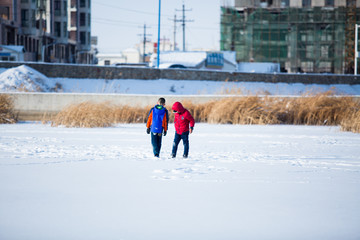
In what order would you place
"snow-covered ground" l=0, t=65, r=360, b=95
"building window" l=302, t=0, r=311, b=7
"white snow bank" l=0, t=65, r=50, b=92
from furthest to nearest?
"building window" l=302, t=0, r=311, b=7 < "snow-covered ground" l=0, t=65, r=360, b=95 < "white snow bank" l=0, t=65, r=50, b=92

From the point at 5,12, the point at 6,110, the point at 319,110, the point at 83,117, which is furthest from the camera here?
the point at 5,12

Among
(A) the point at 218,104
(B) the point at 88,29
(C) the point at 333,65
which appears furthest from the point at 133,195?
(B) the point at 88,29

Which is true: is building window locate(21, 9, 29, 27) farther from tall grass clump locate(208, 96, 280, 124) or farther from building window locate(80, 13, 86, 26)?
tall grass clump locate(208, 96, 280, 124)

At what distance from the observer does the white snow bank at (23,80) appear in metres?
25.6

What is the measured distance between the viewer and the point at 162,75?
112 feet

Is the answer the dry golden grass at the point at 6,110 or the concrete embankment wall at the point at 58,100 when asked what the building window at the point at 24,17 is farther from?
the dry golden grass at the point at 6,110

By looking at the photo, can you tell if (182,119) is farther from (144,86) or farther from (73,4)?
(73,4)

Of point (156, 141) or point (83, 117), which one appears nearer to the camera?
point (156, 141)

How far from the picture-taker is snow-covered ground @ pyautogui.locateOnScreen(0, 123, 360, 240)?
4488 mm

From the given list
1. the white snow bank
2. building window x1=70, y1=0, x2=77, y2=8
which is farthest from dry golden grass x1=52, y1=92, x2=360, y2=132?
building window x1=70, y1=0, x2=77, y2=8

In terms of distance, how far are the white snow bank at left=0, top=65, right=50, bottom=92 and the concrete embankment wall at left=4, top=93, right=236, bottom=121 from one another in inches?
241

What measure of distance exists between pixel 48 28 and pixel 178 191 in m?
66.4

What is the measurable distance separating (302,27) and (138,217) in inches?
2622

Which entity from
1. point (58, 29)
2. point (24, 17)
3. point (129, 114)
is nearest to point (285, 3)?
point (58, 29)
